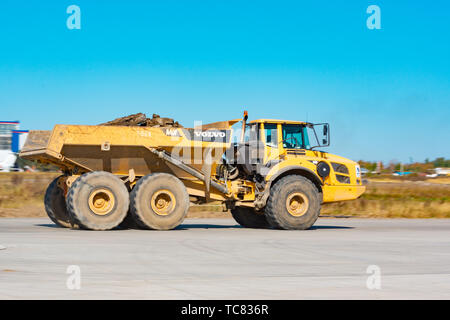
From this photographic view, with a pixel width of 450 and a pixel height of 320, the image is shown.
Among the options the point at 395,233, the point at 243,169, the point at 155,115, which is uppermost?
→ the point at 155,115

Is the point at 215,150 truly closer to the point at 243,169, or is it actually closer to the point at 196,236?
the point at 243,169

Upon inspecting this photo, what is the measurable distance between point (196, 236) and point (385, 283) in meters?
7.29

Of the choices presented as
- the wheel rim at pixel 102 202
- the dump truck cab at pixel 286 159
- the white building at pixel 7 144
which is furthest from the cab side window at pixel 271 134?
the white building at pixel 7 144

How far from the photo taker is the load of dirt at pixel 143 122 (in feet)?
57.8

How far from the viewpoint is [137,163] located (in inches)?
671

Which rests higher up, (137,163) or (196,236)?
(137,163)

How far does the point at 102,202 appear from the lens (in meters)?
16.0

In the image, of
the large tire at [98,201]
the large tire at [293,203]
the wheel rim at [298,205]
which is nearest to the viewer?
the large tire at [98,201]

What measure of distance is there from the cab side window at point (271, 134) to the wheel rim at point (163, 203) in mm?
3243

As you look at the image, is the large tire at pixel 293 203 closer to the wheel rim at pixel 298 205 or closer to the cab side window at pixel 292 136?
the wheel rim at pixel 298 205

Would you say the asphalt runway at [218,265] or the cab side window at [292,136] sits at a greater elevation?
the cab side window at [292,136]
